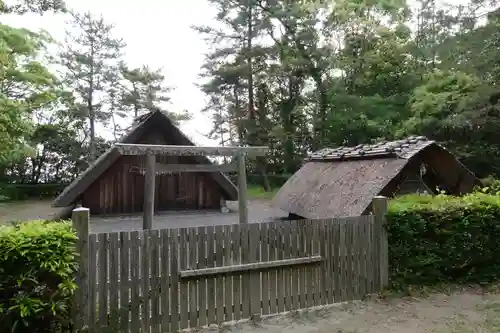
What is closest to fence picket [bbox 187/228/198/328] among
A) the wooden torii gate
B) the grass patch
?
the wooden torii gate

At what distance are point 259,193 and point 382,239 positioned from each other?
16.8 meters

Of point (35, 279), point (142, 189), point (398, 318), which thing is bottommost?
point (398, 318)

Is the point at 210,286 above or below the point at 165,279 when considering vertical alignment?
below

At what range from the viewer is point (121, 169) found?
11.2m

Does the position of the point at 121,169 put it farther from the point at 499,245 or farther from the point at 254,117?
the point at 254,117

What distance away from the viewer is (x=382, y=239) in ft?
18.4

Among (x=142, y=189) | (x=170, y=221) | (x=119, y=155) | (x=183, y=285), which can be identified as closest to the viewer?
(x=183, y=285)

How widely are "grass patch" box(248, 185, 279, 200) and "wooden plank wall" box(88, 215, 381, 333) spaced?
14.8 m

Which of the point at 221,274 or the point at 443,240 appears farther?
the point at 443,240

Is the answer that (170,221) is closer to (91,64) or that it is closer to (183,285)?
(183,285)

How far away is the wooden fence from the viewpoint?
154 inches

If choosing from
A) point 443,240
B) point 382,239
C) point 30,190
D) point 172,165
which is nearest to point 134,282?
point 382,239

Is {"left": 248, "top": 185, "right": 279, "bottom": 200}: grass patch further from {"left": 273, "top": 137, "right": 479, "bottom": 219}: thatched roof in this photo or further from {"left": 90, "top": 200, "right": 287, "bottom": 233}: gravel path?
{"left": 273, "top": 137, "right": 479, "bottom": 219}: thatched roof

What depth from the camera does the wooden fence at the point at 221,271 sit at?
392cm
